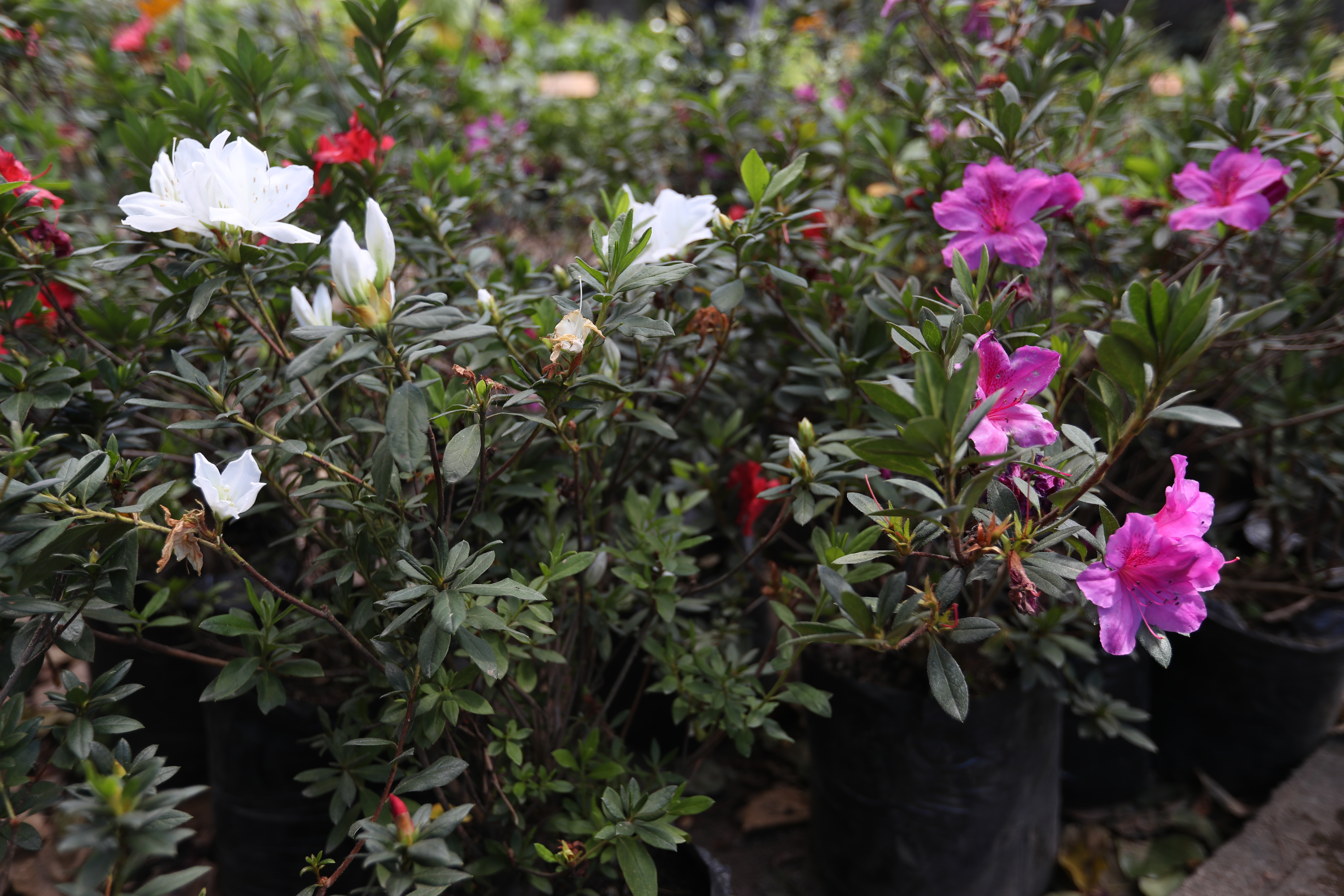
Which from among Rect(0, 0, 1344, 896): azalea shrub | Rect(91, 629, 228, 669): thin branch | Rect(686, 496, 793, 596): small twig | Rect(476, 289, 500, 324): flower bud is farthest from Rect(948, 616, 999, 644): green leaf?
Rect(91, 629, 228, 669): thin branch

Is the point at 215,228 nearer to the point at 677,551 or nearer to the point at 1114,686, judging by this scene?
the point at 677,551

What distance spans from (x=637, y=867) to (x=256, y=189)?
40.1 inches

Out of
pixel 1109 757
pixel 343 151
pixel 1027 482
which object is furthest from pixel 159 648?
pixel 1109 757

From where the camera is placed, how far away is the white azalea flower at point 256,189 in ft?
3.09

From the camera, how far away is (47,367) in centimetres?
113

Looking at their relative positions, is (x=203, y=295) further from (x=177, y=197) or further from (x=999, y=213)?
(x=999, y=213)

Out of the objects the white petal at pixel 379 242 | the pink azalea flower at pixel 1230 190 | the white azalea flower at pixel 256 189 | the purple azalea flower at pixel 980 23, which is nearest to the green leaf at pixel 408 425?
the white petal at pixel 379 242

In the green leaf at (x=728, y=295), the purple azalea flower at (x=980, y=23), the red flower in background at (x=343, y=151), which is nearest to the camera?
the green leaf at (x=728, y=295)

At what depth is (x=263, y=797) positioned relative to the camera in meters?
1.51

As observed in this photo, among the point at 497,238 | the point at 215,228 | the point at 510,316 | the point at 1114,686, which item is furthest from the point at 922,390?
the point at 1114,686

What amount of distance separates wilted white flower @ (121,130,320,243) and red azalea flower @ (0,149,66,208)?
311 mm

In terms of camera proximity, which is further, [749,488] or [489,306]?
[749,488]

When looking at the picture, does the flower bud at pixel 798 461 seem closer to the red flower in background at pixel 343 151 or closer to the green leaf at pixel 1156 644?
the green leaf at pixel 1156 644

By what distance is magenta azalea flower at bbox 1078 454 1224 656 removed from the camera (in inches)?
33.1
